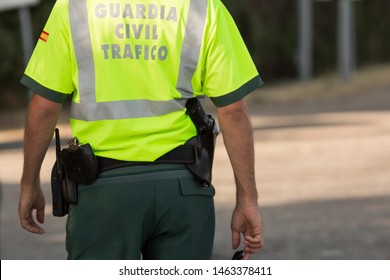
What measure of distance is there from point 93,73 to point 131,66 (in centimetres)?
12

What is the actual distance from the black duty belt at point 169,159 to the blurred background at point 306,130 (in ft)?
16.2

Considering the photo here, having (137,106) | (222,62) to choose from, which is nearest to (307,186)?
(222,62)

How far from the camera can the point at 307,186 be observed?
1292 centimetres

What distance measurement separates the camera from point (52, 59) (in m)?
3.96

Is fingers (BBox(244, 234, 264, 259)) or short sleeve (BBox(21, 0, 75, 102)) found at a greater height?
short sleeve (BBox(21, 0, 75, 102))

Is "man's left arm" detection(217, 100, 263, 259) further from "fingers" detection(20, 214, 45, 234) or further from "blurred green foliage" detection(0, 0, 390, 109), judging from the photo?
"blurred green foliage" detection(0, 0, 390, 109)

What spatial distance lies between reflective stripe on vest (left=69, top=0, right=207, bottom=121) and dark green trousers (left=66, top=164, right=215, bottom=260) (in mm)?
173

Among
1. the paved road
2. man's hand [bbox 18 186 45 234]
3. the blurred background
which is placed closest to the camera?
man's hand [bbox 18 186 45 234]

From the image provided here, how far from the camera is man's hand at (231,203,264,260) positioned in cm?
414

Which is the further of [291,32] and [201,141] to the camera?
[291,32]

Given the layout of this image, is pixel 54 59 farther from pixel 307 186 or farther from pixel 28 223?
pixel 307 186

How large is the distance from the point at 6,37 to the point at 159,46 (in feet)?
77.7

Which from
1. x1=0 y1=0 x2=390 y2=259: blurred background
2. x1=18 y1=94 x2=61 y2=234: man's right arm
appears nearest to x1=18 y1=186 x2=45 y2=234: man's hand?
x1=18 y1=94 x2=61 y2=234: man's right arm

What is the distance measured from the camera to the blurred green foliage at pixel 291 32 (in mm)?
32312
